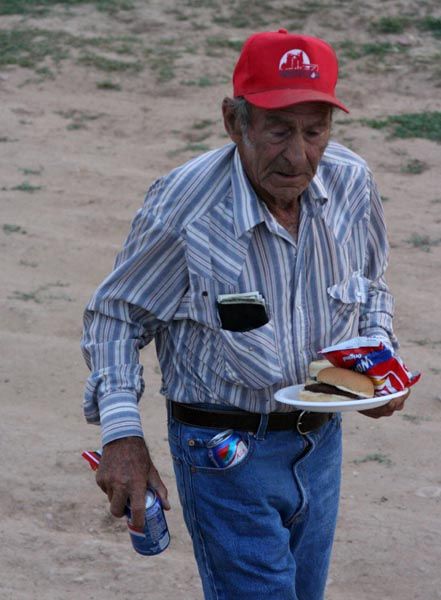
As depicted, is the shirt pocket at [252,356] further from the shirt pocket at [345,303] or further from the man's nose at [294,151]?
the man's nose at [294,151]

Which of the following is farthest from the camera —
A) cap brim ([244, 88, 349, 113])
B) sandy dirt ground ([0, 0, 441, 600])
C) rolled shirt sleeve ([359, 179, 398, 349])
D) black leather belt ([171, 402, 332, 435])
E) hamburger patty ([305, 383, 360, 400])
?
sandy dirt ground ([0, 0, 441, 600])

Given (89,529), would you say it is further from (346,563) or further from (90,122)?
(90,122)

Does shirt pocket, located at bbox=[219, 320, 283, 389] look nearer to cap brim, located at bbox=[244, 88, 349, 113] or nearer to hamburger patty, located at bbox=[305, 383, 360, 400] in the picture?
hamburger patty, located at bbox=[305, 383, 360, 400]

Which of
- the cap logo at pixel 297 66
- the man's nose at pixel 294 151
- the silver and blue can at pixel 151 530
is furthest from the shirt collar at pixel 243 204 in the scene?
the silver and blue can at pixel 151 530

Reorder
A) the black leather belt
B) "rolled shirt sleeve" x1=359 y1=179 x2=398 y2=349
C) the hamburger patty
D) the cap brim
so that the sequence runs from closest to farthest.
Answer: the cap brim → the hamburger patty → the black leather belt → "rolled shirt sleeve" x1=359 y1=179 x2=398 y2=349

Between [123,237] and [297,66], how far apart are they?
4970mm

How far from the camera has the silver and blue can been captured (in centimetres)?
271

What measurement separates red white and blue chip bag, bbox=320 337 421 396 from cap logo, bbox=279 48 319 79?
0.64 metres

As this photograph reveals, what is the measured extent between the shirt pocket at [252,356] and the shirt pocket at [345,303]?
0.19 metres

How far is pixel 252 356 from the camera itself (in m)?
2.71

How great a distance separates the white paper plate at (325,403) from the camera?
2.63 metres

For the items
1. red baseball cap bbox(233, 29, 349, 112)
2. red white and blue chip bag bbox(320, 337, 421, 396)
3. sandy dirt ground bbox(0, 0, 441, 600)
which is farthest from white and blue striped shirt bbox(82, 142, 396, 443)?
sandy dirt ground bbox(0, 0, 441, 600)

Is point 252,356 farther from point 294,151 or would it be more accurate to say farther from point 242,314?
point 294,151

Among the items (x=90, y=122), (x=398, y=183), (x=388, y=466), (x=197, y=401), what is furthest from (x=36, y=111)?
(x=197, y=401)
